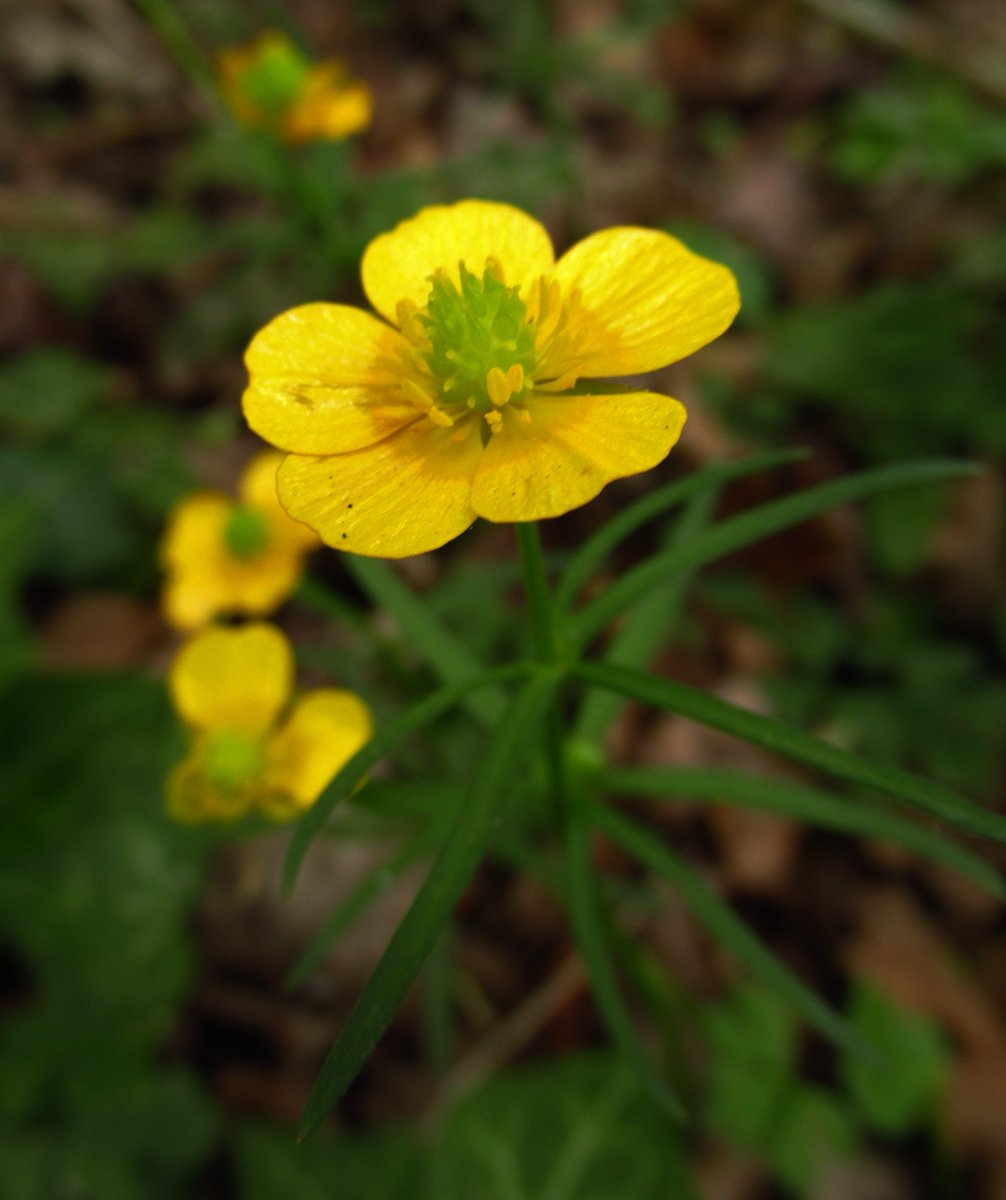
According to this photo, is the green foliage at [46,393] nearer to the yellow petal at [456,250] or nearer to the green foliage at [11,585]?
the green foliage at [11,585]

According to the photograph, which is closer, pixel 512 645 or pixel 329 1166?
pixel 329 1166

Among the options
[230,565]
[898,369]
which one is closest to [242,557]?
[230,565]

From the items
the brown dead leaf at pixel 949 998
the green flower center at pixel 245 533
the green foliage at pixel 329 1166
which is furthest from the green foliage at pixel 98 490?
the brown dead leaf at pixel 949 998

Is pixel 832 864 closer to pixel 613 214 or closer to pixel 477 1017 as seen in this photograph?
pixel 477 1017

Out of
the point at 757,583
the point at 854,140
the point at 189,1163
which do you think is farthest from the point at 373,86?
the point at 189,1163

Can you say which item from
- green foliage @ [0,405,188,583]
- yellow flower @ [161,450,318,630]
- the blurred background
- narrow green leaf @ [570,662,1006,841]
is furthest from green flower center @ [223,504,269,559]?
narrow green leaf @ [570,662,1006,841]

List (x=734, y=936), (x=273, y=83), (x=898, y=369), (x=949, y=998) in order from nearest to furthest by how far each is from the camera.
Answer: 1. (x=734, y=936)
2. (x=949, y=998)
3. (x=273, y=83)
4. (x=898, y=369)

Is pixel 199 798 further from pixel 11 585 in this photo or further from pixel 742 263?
pixel 742 263
